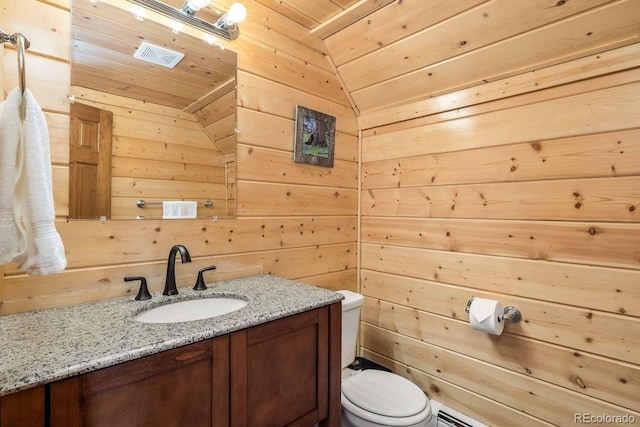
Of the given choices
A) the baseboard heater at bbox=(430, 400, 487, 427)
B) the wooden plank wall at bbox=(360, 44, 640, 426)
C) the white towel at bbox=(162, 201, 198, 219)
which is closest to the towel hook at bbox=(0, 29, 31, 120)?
the white towel at bbox=(162, 201, 198, 219)

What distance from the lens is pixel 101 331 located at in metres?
0.87

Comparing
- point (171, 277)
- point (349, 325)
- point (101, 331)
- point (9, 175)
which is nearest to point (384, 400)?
point (349, 325)

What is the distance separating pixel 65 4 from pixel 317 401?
1.69 meters

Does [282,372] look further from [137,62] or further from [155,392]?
[137,62]

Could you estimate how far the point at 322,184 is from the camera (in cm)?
194

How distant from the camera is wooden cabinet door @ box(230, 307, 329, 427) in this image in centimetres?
95

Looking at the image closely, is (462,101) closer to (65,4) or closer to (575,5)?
(575,5)

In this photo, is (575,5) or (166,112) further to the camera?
(166,112)

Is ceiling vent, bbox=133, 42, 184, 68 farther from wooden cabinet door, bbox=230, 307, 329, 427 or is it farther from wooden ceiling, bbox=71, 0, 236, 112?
wooden cabinet door, bbox=230, 307, 329, 427

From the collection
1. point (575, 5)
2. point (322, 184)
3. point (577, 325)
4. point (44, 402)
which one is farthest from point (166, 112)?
point (577, 325)

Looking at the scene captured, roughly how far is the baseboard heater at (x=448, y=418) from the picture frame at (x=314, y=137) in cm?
150

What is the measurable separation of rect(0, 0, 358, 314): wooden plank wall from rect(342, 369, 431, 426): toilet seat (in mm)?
599

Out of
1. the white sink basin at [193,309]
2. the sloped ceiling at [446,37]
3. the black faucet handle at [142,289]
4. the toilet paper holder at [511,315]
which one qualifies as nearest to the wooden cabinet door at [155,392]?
the white sink basin at [193,309]

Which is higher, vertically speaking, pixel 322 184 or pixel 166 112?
pixel 166 112
